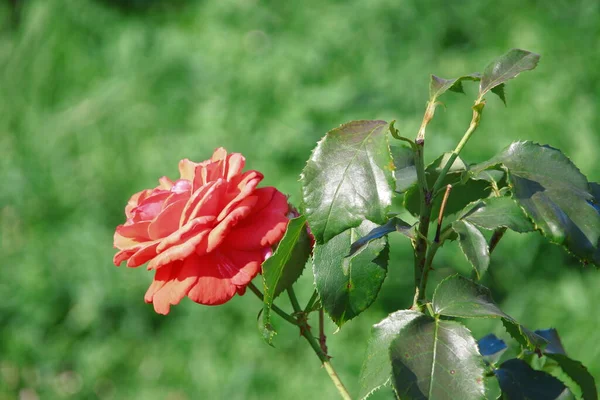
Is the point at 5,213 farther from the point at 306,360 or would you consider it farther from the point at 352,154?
the point at 352,154

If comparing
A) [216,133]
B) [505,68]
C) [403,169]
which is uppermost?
[505,68]

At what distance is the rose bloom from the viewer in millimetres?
639

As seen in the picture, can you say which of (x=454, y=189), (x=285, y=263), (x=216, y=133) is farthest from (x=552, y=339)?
(x=216, y=133)

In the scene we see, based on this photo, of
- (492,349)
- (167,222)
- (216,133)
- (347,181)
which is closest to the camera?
(347,181)

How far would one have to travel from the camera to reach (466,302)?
0.61m

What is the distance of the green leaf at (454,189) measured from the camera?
0.68 metres

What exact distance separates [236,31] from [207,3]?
1.28 feet

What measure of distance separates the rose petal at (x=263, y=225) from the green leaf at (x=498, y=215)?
0.15 m

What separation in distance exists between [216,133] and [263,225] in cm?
210

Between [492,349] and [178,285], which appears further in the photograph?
[492,349]

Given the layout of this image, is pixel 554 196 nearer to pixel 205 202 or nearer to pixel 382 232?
pixel 382 232

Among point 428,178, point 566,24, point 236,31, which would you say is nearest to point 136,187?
point 236,31

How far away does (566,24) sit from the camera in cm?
285

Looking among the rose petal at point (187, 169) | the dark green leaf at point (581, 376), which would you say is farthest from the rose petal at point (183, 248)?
the dark green leaf at point (581, 376)
